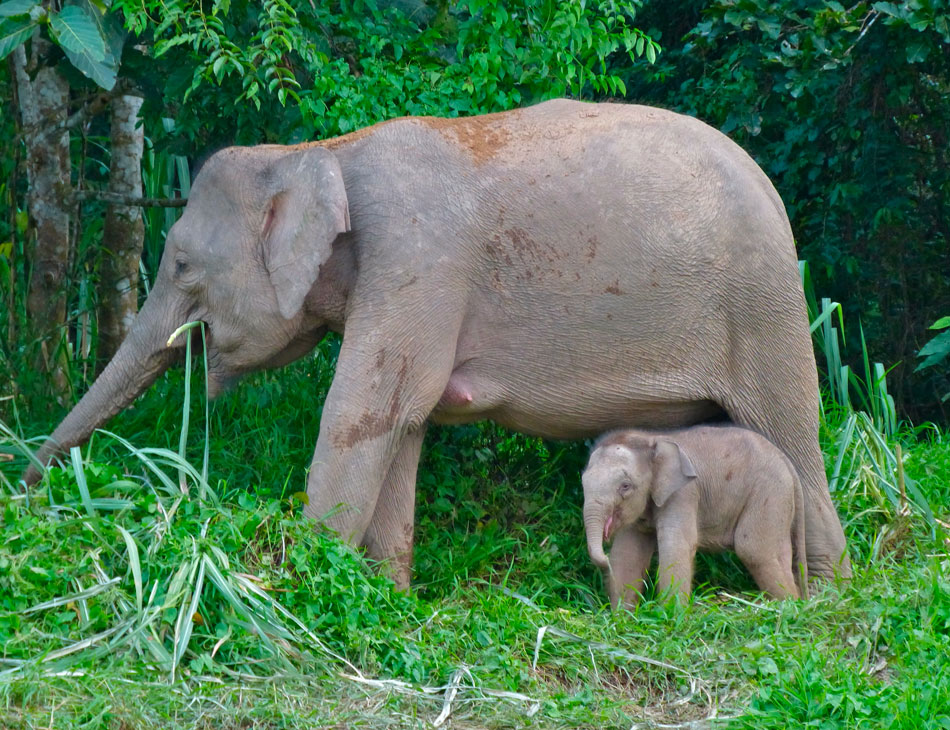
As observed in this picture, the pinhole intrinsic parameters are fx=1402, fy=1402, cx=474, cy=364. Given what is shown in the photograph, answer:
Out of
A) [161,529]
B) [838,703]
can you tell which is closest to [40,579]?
[161,529]

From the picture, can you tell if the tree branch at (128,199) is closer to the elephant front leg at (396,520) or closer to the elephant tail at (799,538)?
the elephant front leg at (396,520)

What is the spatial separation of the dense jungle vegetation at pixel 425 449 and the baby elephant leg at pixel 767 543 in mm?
95

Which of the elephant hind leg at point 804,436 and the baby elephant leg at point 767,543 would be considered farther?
the elephant hind leg at point 804,436

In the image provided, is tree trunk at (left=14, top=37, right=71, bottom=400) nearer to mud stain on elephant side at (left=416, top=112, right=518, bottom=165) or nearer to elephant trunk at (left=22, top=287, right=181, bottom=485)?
elephant trunk at (left=22, top=287, right=181, bottom=485)

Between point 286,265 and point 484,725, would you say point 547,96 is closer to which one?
point 286,265

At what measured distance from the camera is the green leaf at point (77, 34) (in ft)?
16.5

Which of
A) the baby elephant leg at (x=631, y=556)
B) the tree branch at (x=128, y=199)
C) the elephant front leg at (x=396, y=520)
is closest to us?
the baby elephant leg at (x=631, y=556)

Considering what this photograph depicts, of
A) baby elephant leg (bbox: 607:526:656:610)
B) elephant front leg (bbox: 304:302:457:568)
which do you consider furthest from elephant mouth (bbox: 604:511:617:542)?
elephant front leg (bbox: 304:302:457:568)

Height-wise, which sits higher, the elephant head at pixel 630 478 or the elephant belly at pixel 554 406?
the elephant belly at pixel 554 406

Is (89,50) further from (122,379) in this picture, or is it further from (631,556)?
(631,556)

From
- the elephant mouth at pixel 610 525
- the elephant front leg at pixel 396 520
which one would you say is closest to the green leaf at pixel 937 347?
the elephant mouth at pixel 610 525

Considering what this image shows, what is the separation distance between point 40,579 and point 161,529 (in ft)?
1.36

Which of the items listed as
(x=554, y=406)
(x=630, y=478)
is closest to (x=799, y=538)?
(x=630, y=478)

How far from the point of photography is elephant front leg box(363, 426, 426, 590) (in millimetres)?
5621
